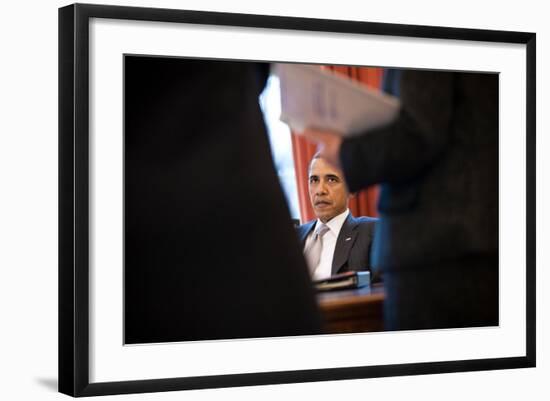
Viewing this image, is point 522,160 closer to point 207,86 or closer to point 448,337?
point 448,337

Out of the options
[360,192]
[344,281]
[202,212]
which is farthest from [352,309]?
[202,212]

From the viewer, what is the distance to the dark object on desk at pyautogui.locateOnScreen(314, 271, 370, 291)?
4.68m

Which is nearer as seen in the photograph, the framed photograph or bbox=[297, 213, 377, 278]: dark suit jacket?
the framed photograph

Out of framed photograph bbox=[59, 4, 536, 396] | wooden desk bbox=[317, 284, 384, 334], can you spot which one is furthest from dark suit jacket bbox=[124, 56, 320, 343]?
wooden desk bbox=[317, 284, 384, 334]

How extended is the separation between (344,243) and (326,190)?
22 cm

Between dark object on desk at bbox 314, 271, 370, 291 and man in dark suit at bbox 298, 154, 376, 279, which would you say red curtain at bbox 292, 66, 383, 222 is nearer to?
man in dark suit at bbox 298, 154, 376, 279

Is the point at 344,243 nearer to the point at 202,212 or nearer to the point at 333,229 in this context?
the point at 333,229

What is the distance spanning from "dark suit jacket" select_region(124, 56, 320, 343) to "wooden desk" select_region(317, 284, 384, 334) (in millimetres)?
113

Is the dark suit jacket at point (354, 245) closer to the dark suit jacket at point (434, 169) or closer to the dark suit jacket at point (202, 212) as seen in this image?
the dark suit jacket at point (434, 169)

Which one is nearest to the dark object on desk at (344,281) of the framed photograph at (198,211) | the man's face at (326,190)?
the framed photograph at (198,211)

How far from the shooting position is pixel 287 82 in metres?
4.64

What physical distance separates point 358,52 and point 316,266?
2.79 ft

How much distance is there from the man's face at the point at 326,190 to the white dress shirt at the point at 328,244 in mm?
23

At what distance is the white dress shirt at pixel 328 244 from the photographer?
4.68 meters
